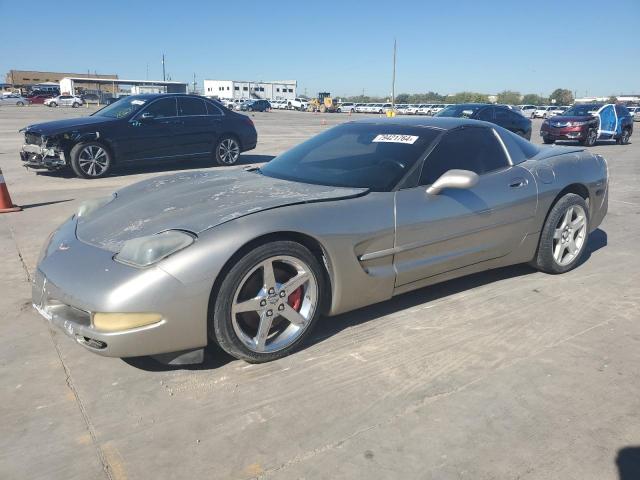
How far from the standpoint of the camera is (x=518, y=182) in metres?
3.90

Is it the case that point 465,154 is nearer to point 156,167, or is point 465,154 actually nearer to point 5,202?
point 5,202

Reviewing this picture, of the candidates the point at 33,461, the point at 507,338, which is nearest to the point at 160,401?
the point at 33,461

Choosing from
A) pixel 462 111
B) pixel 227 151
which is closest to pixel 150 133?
pixel 227 151

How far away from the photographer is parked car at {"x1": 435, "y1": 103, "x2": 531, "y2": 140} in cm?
1416

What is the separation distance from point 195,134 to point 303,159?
22.1 feet

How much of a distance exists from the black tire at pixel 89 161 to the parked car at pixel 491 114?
345 inches

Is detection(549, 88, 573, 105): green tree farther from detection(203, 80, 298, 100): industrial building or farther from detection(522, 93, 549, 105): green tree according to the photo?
detection(203, 80, 298, 100): industrial building

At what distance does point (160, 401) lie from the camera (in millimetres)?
2494

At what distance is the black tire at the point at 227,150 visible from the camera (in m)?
10.6

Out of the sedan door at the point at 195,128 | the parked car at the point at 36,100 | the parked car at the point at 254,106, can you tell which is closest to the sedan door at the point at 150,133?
the sedan door at the point at 195,128

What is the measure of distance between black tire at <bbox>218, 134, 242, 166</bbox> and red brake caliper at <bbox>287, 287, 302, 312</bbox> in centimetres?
813

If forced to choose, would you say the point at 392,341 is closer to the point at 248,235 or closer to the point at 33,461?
the point at 248,235

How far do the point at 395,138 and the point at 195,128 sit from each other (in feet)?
23.5

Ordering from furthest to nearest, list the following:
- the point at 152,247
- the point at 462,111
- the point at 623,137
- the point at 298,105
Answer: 1. the point at 298,105
2. the point at 623,137
3. the point at 462,111
4. the point at 152,247
